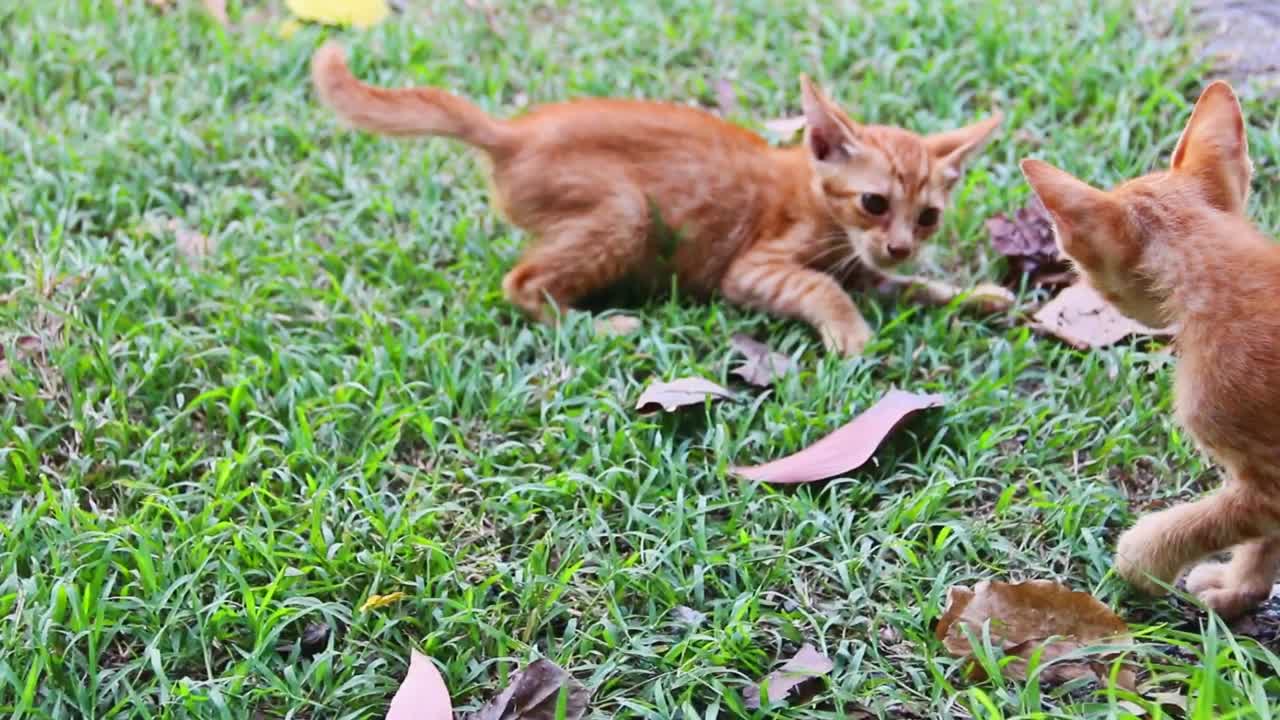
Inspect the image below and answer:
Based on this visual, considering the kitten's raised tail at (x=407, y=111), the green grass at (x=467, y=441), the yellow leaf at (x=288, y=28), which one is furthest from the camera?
the yellow leaf at (x=288, y=28)

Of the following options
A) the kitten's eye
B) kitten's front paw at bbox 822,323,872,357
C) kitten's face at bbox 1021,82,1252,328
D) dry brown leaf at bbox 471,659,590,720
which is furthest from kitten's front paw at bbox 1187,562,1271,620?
the kitten's eye

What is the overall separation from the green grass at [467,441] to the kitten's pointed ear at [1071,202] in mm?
697

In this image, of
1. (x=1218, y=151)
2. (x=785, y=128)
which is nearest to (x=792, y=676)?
(x=1218, y=151)

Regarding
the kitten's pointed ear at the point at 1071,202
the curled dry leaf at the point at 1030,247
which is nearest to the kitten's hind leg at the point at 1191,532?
the kitten's pointed ear at the point at 1071,202

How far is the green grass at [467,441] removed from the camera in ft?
8.28

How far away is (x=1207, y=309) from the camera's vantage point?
248 cm

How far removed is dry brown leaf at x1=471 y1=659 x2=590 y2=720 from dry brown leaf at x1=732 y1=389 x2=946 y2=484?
771mm

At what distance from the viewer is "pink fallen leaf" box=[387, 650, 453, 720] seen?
7.84 ft

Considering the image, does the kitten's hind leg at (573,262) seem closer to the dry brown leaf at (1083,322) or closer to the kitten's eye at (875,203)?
the kitten's eye at (875,203)

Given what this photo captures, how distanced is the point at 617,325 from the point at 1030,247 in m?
1.28

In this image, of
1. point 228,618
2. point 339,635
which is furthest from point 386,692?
point 228,618

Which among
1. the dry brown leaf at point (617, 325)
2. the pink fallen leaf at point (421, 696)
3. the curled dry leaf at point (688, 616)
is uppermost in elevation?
the dry brown leaf at point (617, 325)

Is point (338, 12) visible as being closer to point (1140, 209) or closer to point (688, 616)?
point (688, 616)

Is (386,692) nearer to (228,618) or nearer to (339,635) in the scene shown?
(339,635)
